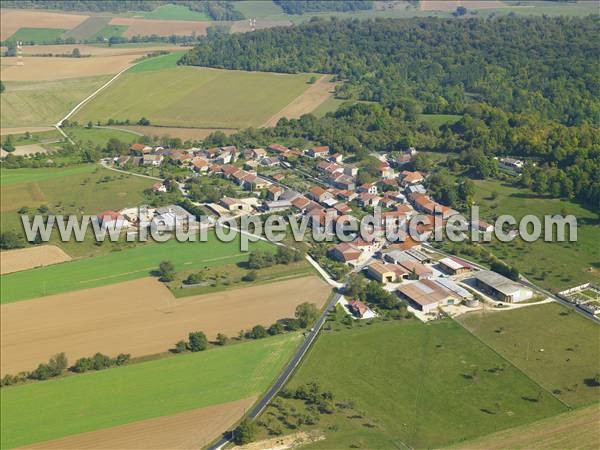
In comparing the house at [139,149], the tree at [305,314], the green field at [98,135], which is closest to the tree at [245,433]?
the tree at [305,314]

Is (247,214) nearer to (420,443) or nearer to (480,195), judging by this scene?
(480,195)

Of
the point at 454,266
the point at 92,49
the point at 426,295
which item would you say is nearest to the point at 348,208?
the point at 454,266

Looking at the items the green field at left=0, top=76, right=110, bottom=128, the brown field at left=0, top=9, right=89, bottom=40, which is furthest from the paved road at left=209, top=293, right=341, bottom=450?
the brown field at left=0, top=9, right=89, bottom=40

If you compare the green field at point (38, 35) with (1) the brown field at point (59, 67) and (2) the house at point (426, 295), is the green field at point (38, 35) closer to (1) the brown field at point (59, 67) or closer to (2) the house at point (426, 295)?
(1) the brown field at point (59, 67)

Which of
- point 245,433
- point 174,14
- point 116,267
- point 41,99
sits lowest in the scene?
point 245,433

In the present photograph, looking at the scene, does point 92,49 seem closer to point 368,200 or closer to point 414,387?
point 368,200

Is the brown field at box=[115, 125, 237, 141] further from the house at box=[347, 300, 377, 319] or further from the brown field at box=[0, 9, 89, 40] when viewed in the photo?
the brown field at box=[0, 9, 89, 40]

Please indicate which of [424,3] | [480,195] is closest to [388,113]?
[480,195]
